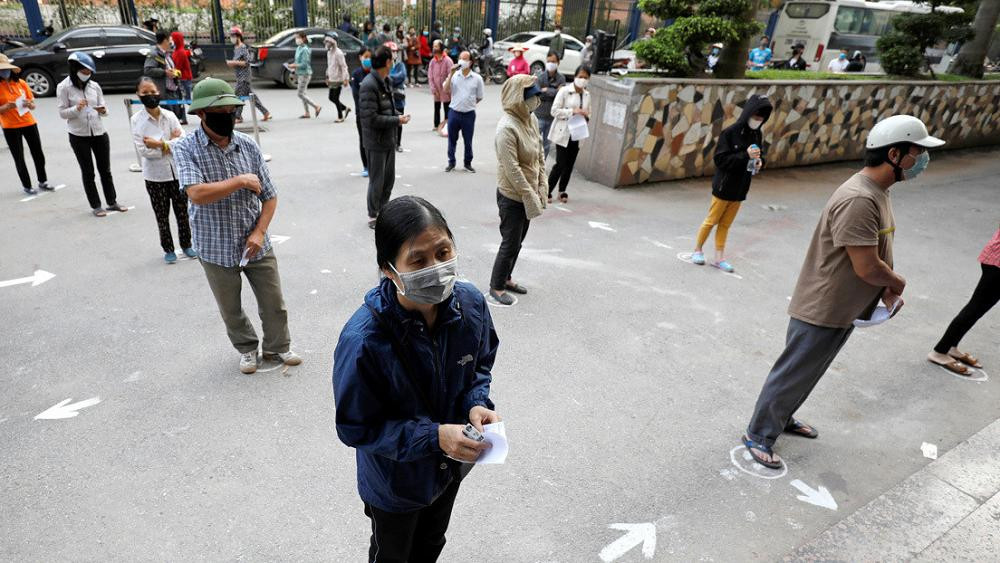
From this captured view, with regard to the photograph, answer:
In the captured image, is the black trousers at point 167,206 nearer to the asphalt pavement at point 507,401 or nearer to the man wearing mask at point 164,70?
the asphalt pavement at point 507,401

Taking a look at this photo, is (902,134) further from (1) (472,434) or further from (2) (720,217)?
(2) (720,217)

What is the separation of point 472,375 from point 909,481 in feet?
9.64

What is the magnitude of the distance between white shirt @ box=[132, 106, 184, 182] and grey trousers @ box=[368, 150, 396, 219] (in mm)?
1969

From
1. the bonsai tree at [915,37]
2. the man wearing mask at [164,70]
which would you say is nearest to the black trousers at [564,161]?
the man wearing mask at [164,70]

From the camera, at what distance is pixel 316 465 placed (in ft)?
11.1

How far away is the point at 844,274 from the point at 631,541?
1.77m

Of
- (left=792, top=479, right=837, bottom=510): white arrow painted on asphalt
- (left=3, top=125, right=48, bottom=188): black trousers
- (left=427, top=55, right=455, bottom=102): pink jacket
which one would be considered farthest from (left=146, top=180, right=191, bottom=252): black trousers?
(left=427, top=55, right=455, bottom=102): pink jacket

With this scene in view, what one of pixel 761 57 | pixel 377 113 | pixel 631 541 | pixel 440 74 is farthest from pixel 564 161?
pixel 761 57

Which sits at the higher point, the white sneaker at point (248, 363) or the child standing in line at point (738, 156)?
the child standing in line at point (738, 156)

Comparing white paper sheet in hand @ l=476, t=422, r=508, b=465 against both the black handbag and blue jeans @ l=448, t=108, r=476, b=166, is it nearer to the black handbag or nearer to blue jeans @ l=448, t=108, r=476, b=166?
the black handbag

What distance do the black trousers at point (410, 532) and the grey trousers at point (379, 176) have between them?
494cm

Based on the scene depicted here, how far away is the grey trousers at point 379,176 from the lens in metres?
6.74

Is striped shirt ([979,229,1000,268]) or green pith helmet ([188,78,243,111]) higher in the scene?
green pith helmet ([188,78,243,111])

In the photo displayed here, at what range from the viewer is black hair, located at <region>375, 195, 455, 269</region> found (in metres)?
1.79
